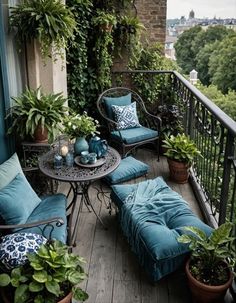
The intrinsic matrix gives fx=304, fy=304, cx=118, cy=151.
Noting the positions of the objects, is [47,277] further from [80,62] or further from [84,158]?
[80,62]

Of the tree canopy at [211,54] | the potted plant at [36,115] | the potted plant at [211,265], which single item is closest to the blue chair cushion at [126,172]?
the potted plant at [36,115]

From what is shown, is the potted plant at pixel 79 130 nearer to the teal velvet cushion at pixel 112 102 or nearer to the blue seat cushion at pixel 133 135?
the blue seat cushion at pixel 133 135

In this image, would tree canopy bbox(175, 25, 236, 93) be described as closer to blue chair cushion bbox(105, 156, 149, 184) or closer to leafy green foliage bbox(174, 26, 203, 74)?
leafy green foliage bbox(174, 26, 203, 74)

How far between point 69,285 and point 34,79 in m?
2.10

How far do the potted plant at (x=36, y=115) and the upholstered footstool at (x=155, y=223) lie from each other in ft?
2.72

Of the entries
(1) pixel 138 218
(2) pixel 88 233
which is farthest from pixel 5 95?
(1) pixel 138 218

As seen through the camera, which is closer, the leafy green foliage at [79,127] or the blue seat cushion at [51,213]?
the blue seat cushion at [51,213]

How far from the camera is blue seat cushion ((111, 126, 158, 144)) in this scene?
372cm

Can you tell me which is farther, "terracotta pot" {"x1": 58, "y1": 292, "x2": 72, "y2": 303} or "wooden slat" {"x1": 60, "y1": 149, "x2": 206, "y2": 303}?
"wooden slat" {"x1": 60, "y1": 149, "x2": 206, "y2": 303}

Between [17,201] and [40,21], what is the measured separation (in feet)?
5.28

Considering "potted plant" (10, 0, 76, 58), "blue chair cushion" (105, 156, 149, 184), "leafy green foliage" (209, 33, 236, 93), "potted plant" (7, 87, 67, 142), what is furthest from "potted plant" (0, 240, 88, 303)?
"leafy green foliage" (209, 33, 236, 93)

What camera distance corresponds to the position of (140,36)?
453 centimetres

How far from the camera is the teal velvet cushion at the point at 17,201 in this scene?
6.18 feet

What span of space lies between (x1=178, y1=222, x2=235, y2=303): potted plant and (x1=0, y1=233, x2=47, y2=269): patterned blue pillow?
2.81 ft
